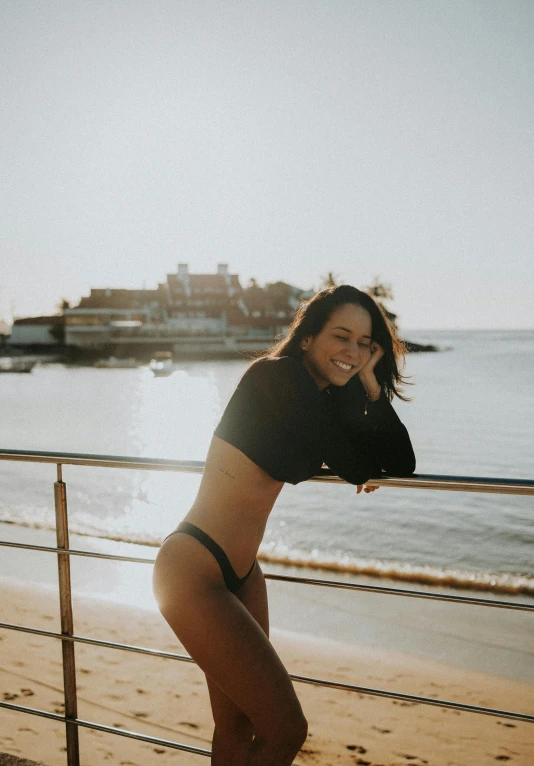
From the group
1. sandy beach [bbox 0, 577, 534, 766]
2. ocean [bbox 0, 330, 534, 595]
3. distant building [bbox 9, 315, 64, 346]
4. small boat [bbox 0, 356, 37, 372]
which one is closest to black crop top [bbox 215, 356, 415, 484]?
sandy beach [bbox 0, 577, 534, 766]

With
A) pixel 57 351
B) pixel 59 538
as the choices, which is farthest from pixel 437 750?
pixel 57 351

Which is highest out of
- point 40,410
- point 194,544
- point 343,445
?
point 343,445

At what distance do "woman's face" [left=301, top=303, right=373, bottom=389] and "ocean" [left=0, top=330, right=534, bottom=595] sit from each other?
8.78 m

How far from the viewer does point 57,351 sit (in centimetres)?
8056

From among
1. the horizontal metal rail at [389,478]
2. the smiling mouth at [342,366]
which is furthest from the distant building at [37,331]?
the smiling mouth at [342,366]

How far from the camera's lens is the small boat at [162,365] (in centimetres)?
6419

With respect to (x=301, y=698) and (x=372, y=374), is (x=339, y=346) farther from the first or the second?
(x=301, y=698)

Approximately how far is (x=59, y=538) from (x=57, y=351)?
82487mm

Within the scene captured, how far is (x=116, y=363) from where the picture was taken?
74125mm

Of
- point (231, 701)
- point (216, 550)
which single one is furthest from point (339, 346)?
point (231, 701)

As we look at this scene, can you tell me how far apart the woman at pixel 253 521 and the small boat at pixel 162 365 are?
62958 mm

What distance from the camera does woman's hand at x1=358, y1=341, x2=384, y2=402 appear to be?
2.06 m

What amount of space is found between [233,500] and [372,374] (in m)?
0.72

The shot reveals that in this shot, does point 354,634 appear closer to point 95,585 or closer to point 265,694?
point 95,585
